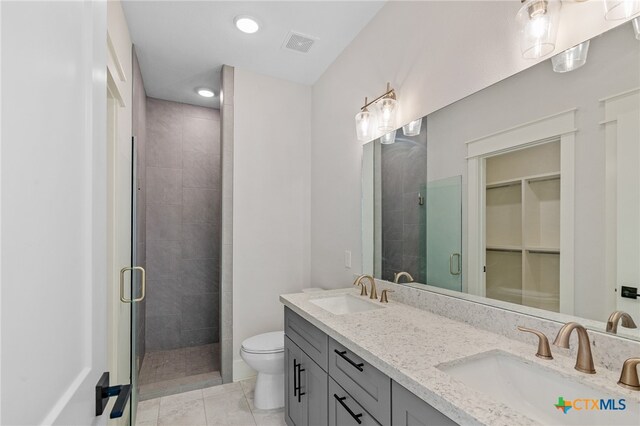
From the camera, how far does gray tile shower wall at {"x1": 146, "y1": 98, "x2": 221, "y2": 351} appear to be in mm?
3334

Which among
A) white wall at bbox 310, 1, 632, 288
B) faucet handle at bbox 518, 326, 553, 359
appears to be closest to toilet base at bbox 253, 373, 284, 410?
white wall at bbox 310, 1, 632, 288

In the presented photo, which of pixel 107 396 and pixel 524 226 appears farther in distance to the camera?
pixel 524 226

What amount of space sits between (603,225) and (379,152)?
1.30 metres

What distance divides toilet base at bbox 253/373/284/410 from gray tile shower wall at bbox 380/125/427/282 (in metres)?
1.11

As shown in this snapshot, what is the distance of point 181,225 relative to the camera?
3445 mm

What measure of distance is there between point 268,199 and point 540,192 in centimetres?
216

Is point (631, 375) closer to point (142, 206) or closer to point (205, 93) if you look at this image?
point (142, 206)

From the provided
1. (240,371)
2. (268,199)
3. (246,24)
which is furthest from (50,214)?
(240,371)

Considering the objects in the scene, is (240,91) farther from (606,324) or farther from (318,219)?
(606,324)

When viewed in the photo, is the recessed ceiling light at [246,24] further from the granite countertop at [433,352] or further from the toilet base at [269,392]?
the toilet base at [269,392]

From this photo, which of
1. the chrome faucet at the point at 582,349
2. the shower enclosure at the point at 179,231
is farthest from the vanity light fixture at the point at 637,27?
the shower enclosure at the point at 179,231

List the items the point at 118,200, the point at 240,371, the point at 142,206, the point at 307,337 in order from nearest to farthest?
the point at 307,337 → the point at 118,200 → the point at 240,371 → the point at 142,206

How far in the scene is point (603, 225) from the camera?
974 mm

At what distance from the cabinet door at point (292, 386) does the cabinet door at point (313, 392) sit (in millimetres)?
69
